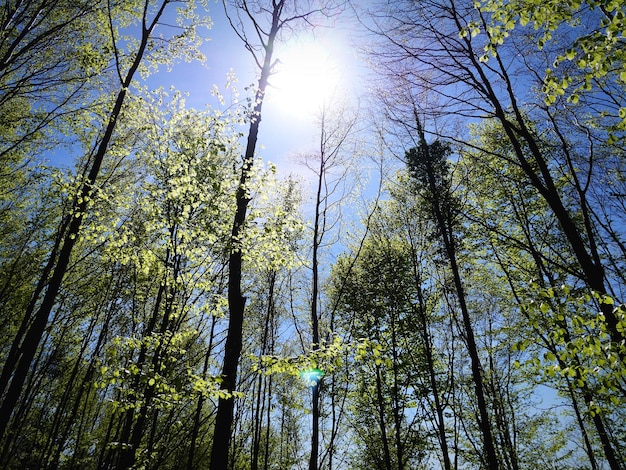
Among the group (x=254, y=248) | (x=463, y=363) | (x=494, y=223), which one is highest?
(x=494, y=223)

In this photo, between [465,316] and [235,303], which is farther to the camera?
[465,316]

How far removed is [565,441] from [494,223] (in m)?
12.4

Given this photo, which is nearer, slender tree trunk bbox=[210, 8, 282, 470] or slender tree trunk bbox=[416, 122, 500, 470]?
slender tree trunk bbox=[210, 8, 282, 470]

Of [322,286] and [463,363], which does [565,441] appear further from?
[322,286]

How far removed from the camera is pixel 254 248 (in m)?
6.80

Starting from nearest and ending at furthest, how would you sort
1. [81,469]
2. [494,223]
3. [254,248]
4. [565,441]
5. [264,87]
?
[254,248] → [264,87] → [494,223] → [565,441] → [81,469]

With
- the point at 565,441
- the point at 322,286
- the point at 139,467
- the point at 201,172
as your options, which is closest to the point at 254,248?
the point at 201,172

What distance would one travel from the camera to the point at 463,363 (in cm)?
1689

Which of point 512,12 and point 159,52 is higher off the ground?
point 159,52

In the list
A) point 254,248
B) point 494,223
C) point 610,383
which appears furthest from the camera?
point 494,223

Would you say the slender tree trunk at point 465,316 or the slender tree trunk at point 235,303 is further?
the slender tree trunk at point 465,316

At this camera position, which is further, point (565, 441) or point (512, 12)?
point (565, 441)

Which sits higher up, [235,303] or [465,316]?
[465,316]

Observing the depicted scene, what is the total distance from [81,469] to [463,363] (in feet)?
75.3
